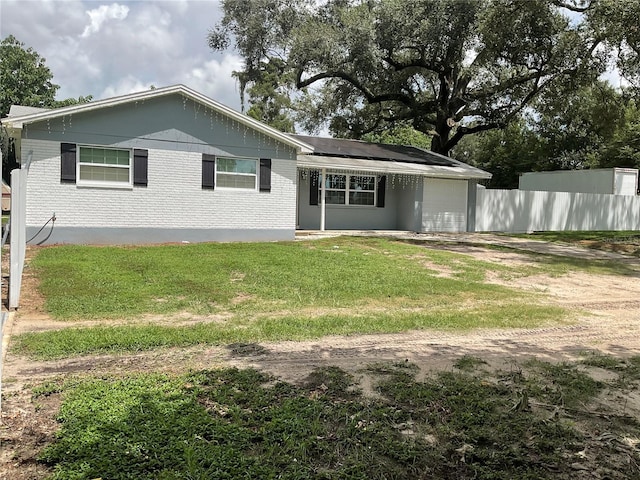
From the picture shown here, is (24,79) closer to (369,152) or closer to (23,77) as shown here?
(23,77)

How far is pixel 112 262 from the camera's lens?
34.3ft

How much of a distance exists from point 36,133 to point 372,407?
12040 millimetres

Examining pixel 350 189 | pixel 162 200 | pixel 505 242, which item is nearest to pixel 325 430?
pixel 162 200

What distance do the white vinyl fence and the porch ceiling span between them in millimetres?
1682

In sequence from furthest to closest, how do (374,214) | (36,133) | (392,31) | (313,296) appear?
(392,31) → (374,214) → (36,133) → (313,296)

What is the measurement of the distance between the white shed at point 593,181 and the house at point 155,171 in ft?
52.6

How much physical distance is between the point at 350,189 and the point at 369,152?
1.87m

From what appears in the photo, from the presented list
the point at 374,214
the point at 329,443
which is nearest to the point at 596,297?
the point at 329,443

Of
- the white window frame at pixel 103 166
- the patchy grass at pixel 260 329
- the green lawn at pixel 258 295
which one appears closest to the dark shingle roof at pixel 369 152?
the white window frame at pixel 103 166

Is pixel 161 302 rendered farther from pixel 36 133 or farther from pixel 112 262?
A: pixel 36 133

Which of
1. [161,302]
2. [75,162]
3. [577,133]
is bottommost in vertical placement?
[161,302]

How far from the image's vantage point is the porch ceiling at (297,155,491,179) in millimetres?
17656

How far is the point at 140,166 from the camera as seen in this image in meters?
13.8

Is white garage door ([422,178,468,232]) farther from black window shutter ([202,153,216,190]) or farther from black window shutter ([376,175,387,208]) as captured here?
black window shutter ([202,153,216,190])
